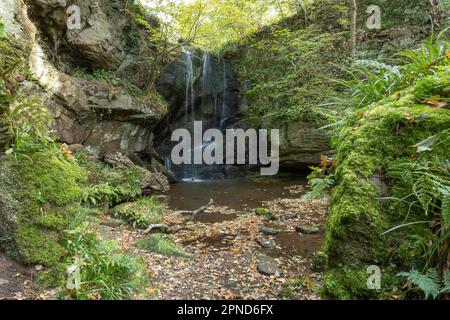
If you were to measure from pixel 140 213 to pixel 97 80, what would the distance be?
6.66 meters

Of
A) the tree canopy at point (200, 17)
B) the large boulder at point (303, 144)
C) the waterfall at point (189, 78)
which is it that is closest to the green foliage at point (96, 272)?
the large boulder at point (303, 144)

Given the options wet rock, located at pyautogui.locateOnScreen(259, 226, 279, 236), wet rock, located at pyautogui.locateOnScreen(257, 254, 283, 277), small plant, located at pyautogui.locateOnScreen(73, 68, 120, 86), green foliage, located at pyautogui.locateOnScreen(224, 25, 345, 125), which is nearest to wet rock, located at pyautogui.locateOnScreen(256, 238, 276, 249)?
wet rock, located at pyautogui.locateOnScreen(259, 226, 279, 236)

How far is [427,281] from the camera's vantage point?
1549 millimetres

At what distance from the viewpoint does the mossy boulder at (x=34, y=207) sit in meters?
3.08

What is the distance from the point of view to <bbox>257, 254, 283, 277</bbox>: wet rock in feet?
13.4

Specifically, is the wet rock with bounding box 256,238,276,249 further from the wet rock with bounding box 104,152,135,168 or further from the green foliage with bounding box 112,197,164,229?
the wet rock with bounding box 104,152,135,168

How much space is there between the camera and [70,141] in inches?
353

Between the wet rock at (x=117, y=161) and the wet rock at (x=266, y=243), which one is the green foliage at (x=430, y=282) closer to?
the wet rock at (x=266, y=243)

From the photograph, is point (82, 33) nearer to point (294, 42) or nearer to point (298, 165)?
point (294, 42)

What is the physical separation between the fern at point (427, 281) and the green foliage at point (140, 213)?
544 cm

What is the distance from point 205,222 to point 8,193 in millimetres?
4390

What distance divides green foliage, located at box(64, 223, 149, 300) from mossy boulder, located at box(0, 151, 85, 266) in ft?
0.75
